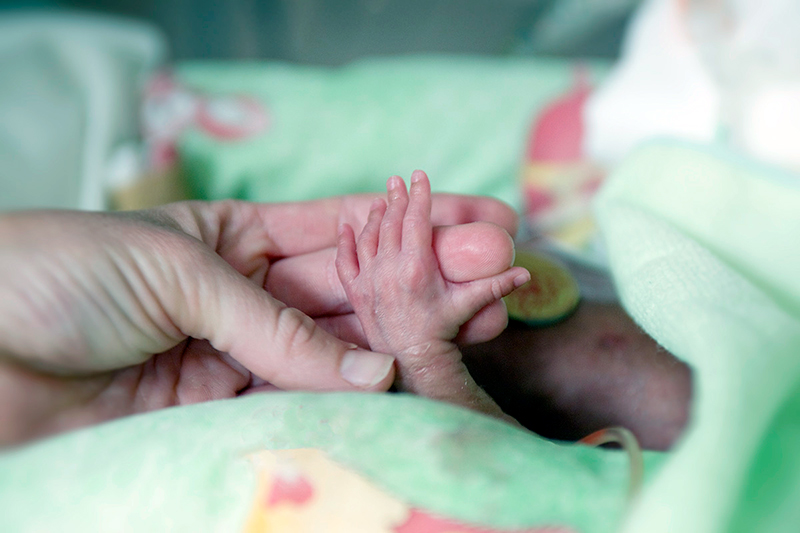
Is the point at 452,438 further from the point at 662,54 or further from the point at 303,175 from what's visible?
the point at 662,54

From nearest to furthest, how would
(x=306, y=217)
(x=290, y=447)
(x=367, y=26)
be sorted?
(x=290, y=447), (x=306, y=217), (x=367, y=26)

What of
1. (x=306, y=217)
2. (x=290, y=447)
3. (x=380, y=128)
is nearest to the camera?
(x=290, y=447)

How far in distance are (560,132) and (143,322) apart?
832 millimetres

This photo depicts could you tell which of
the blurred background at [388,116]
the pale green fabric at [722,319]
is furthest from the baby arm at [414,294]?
the blurred background at [388,116]

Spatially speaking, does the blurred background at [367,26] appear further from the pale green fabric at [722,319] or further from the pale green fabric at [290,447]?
the pale green fabric at [290,447]

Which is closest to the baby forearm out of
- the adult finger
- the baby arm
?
the baby arm

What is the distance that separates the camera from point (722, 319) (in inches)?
13.0

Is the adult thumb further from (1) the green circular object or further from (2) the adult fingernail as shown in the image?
(1) the green circular object

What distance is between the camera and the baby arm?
1.28ft

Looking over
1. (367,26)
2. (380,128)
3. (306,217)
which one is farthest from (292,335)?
(367,26)

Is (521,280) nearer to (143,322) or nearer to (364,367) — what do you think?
(364,367)

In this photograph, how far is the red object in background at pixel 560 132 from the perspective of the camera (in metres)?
0.98

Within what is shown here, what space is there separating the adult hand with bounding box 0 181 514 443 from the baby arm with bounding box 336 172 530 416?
0.02 metres

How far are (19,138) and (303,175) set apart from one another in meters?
0.47
